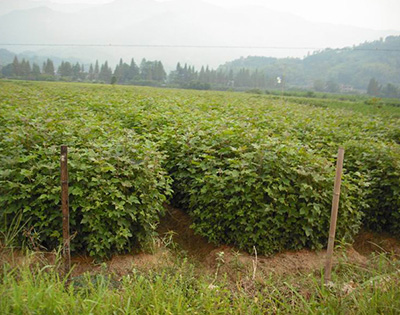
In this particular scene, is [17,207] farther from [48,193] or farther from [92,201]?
[92,201]

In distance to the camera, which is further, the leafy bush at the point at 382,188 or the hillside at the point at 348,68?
the hillside at the point at 348,68

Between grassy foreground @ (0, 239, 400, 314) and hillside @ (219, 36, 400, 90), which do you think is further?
hillside @ (219, 36, 400, 90)

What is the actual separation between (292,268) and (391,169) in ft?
8.14

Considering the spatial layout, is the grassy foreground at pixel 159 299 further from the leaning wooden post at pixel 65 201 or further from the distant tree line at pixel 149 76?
the distant tree line at pixel 149 76

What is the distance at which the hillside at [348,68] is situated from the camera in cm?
7049

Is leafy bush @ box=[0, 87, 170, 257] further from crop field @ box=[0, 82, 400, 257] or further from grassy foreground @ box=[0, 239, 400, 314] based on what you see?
grassy foreground @ box=[0, 239, 400, 314]

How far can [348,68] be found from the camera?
88.6 meters

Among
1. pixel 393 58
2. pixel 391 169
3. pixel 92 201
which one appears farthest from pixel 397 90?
pixel 92 201

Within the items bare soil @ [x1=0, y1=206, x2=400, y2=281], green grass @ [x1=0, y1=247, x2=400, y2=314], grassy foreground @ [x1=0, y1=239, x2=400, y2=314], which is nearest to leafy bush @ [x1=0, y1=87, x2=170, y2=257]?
bare soil @ [x1=0, y1=206, x2=400, y2=281]

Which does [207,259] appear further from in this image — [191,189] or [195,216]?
[191,189]

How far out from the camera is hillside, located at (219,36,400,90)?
70.5 m

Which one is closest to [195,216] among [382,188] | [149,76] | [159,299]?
[159,299]

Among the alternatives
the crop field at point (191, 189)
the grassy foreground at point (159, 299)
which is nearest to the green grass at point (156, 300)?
the grassy foreground at point (159, 299)

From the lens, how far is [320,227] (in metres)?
3.92
